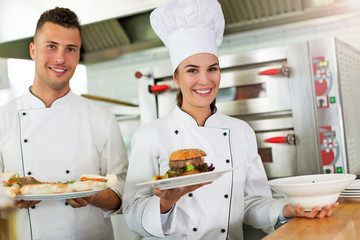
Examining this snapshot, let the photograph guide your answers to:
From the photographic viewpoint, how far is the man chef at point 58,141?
1.91 metres

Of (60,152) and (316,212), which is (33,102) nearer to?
(60,152)

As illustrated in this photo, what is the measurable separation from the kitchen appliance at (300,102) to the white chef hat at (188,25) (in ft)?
2.44

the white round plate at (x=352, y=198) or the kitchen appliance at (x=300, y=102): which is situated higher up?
the kitchen appliance at (x=300, y=102)

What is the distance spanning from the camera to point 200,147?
5.96 feet

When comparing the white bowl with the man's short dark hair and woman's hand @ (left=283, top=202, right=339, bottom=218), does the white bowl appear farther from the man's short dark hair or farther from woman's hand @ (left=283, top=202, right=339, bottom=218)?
the man's short dark hair

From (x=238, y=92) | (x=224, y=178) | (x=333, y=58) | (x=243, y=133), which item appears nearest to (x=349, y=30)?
(x=333, y=58)

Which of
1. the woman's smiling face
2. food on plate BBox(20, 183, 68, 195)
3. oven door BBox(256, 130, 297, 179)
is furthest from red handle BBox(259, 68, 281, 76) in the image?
food on plate BBox(20, 183, 68, 195)

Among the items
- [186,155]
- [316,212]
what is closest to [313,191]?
[316,212]

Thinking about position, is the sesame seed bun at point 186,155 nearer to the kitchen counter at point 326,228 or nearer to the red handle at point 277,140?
the kitchen counter at point 326,228

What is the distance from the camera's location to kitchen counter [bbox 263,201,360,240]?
1161 millimetres

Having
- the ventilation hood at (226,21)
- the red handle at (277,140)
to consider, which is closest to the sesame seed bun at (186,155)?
the red handle at (277,140)

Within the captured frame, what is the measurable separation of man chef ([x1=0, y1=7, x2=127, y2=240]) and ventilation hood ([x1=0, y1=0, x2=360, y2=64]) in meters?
1.16

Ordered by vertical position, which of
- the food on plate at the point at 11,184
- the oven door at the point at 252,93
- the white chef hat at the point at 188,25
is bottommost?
the food on plate at the point at 11,184

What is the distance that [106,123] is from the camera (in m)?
2.08
